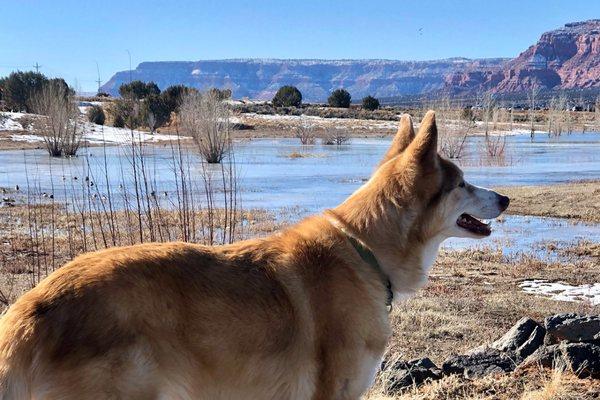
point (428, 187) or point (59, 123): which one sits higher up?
point (428, 187)

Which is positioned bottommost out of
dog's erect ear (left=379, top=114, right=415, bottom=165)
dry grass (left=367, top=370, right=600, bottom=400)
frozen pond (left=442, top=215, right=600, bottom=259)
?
frozen pond (left=442, top=215, right=600, bottom=259)

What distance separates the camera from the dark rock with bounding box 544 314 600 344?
677 cm

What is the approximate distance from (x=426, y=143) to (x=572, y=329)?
3541 millimetres

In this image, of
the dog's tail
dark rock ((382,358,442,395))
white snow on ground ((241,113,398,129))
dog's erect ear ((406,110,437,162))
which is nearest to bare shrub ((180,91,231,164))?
dark rock ((382,358,442,395))

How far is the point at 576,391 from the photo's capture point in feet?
17.8

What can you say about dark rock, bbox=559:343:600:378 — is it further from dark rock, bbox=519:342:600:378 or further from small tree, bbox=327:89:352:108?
small tree, bbox=327:89:352:108

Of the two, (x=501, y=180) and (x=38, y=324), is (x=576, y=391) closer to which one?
(x=38, y=324)

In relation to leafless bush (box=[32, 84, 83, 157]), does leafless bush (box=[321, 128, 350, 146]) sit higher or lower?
lower

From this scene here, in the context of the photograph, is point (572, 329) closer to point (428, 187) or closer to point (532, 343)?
Answer: point (532, 343)

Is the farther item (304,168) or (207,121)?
(304,168)

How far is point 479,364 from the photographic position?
624 cm

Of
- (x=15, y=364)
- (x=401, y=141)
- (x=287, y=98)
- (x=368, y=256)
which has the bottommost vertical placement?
(x=287, y=98)

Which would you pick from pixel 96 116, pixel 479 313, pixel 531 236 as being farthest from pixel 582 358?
pixel 96 116

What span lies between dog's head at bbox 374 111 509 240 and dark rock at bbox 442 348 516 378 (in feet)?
5.80
